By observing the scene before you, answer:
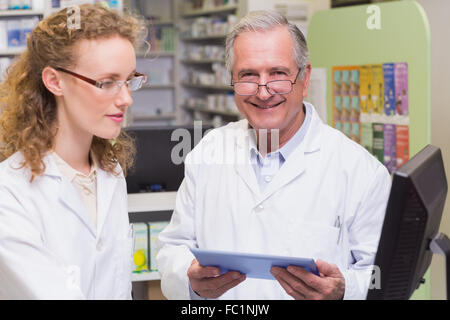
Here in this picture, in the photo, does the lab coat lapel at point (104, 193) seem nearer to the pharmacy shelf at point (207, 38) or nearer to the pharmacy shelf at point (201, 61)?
the pharmacy shelf at point (207, 38)

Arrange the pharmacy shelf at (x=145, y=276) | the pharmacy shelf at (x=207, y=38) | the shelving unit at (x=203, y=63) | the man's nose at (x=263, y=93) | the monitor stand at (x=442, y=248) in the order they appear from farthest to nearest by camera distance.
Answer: the shelving unit at (x=203, y=63) < the pharmacy shelf at (x=207, y=38) < the pharmacy shelf at (x=145, y=276) < the man's nose at (x=263, y=93) < the monitor stand at (x=442, y=248)

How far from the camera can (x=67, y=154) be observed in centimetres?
154

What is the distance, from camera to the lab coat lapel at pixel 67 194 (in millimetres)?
1468

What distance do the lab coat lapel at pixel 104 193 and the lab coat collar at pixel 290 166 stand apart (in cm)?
45

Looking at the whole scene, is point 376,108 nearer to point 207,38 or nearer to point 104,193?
point 104,193

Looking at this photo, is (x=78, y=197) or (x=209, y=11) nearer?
(x=78, y=197)

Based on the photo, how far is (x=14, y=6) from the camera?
4.93 metres

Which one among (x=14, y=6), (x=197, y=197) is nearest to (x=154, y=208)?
(x=197, y=197)

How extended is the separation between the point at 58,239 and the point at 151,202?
146cm

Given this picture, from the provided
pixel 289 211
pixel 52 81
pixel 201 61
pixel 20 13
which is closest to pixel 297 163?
pixel 289 211

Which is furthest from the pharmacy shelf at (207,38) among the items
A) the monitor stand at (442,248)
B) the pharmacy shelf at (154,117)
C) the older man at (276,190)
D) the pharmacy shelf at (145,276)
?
the monitor stand at (442,248)

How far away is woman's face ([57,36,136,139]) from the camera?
146cm
